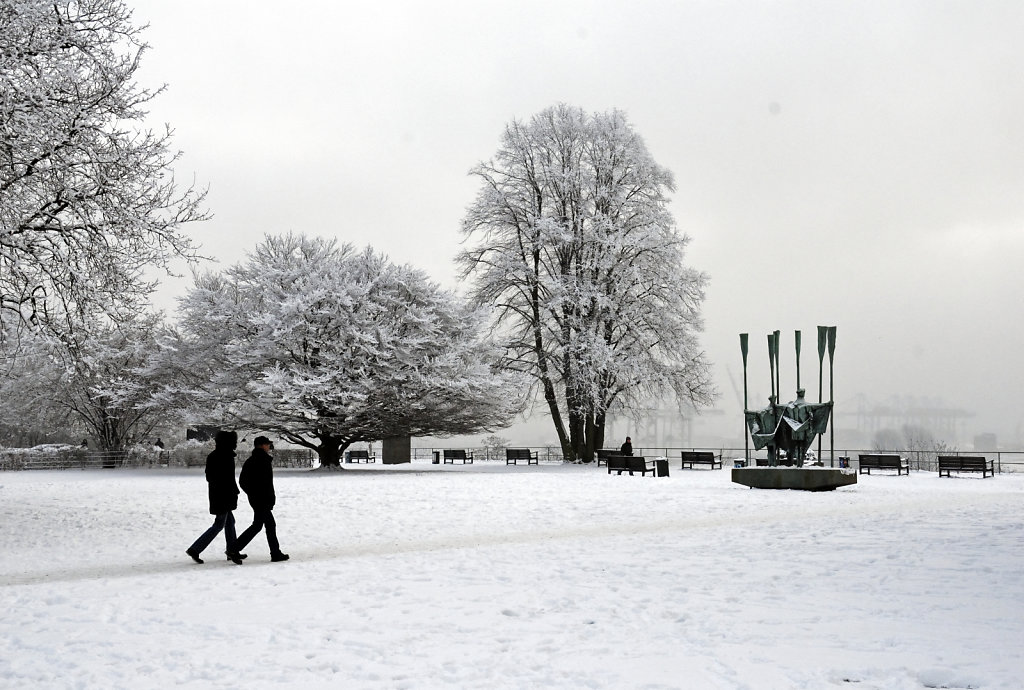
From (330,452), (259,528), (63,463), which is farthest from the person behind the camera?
(63,463)

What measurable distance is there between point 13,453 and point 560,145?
27.0 meters

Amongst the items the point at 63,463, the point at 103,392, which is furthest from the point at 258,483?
the point at 63,463

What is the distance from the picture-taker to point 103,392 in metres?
33.5

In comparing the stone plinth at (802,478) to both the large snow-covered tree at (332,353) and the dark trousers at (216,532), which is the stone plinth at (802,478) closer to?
the large snow-covered tree at (332,353)

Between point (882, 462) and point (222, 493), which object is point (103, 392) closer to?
point (222, 493)

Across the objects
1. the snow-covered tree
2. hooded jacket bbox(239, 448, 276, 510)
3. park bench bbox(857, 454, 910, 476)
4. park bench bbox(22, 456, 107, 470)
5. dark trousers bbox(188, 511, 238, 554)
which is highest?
the snow-covered tree

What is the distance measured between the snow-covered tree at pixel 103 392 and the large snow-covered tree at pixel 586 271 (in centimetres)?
1468

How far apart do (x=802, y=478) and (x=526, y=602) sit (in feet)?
53.1

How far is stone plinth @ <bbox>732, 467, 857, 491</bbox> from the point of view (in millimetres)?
22453

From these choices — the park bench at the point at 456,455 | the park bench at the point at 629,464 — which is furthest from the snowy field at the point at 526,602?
the park bench at the point at 456,455

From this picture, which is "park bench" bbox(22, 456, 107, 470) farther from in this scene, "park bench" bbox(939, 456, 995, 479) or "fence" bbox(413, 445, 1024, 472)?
"park bench" bbox(939, 456, 995, 479)

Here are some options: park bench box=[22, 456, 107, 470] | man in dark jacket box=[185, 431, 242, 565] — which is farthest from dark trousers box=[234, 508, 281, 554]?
park bench box=[22, 456, 107, 470]

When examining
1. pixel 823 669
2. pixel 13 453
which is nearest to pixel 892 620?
pixel 823 669

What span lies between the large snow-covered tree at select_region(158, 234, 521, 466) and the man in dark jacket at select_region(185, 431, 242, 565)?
63.7 ft
